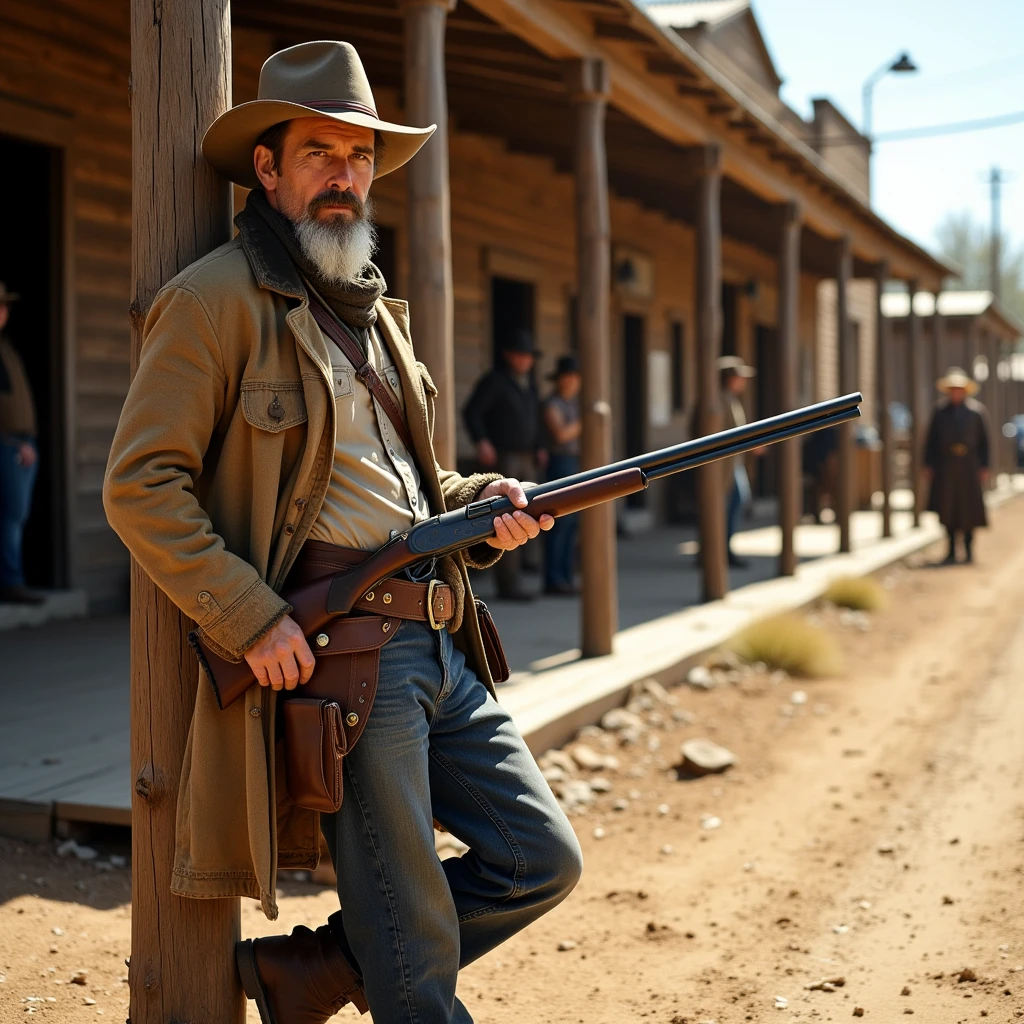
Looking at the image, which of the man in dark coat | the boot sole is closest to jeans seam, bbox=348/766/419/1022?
the boot sole

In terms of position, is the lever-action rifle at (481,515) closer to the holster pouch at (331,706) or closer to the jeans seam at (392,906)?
the holster pouch at (331,706)

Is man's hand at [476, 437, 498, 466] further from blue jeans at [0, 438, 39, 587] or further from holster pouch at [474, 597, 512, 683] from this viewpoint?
holster pouch at [474, 597, 512, 683]

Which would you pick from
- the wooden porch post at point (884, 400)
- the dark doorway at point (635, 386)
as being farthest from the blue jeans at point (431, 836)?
the dark doorway at point (635, 386)

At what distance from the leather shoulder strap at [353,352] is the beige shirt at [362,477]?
1 cm

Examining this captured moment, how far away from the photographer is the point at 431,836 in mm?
2721

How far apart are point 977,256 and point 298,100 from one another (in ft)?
265

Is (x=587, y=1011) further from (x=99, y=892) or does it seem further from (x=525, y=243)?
(x=525, y=243)

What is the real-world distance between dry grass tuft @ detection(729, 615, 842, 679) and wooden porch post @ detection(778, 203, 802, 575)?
9.12 feet

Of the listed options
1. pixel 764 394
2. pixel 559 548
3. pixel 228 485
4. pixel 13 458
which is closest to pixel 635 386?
pixel 559 548

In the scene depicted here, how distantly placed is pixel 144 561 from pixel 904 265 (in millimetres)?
16761

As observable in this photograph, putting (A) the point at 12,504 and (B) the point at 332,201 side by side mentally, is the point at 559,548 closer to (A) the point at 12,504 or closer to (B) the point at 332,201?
(A) the point at 12,504

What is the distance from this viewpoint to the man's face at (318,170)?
280 centimetres

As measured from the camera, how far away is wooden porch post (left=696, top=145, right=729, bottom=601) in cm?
949

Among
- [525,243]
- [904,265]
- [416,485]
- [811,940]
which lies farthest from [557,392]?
[904,265]
